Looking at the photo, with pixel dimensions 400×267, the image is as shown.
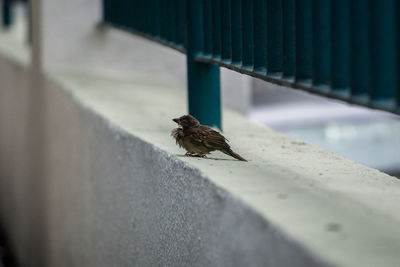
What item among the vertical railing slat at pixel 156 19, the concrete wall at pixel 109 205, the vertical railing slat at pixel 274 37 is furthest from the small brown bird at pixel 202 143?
the vertical railing slat at pixel 156 19

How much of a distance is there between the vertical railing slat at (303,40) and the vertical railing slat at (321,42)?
0.07m

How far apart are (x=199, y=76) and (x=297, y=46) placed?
127cm

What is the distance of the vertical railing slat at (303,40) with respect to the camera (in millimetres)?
2824

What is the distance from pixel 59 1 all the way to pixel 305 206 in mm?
4498

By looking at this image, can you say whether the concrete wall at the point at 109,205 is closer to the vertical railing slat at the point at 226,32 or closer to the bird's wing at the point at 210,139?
the bird's wing at the point at 210,139

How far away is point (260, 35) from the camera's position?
321 cm

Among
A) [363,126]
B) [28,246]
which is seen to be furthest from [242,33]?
[363,126]

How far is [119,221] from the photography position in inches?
159

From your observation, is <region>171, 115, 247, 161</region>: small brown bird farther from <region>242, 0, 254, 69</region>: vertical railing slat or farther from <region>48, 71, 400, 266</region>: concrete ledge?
<region>242, 0, 254, 69</region>: vertical railing slat

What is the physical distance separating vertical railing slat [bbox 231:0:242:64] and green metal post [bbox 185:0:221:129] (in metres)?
0.49

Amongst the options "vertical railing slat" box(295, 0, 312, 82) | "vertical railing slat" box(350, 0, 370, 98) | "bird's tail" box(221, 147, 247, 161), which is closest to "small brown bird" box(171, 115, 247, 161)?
"bird's tail" box(221, 147, 247, 161)

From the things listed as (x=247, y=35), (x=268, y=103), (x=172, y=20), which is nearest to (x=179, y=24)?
(x=172, y=20)

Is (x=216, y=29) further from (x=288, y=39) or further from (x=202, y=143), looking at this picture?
(x=288, y=39)

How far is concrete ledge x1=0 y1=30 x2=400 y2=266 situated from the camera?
2281 millimetres
